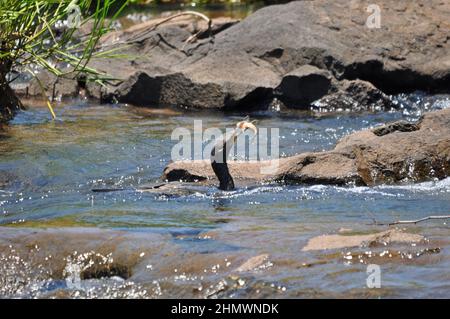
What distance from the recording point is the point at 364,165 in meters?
7.06

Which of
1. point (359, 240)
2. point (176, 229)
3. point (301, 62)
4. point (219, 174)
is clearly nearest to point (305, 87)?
point (301, 62)

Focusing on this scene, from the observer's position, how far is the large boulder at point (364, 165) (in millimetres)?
7000

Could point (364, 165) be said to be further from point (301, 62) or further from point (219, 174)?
point (301, 62)

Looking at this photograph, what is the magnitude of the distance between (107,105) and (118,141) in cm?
233

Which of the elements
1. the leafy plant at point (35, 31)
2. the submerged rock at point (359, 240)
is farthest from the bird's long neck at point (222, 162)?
the leafy plant at point (35, 31)

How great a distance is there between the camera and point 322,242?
17.2ft

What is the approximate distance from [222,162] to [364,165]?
1.06 meters

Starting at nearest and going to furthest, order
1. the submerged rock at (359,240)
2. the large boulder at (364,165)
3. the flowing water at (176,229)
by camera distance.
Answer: the flowing water at (176,229) < the submerged rock at (359,240) < the large boulder at (364,165)

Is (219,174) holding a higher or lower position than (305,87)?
lower

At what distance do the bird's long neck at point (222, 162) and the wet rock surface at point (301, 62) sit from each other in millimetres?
3865

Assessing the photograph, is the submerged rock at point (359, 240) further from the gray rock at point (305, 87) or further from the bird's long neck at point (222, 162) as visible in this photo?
the gray rock at point (305, 87)

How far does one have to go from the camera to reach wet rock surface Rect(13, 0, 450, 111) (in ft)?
35.0
